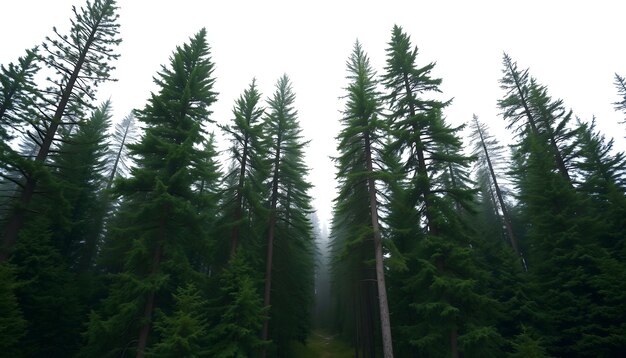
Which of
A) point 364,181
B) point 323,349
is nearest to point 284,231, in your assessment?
point 364,181

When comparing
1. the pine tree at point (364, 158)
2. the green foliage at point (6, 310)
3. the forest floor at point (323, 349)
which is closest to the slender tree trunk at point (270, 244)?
the pine tree at point (364, 158)

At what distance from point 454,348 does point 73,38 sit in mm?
24356

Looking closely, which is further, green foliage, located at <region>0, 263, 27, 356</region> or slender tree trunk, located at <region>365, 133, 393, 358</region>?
slender tree trunk, located at <region>365, 133, 393, 358</region>

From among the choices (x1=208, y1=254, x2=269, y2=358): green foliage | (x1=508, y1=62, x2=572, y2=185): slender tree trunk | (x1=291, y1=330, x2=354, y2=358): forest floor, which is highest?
(x1=508, y1=62, x2=572, y2=185): slender tree trunk

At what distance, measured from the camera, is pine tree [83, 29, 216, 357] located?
1016 cm

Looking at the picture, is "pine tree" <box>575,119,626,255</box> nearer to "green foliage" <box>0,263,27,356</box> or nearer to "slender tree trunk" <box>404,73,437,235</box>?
"slender tree trunk" <box>404,73,437,235</box>

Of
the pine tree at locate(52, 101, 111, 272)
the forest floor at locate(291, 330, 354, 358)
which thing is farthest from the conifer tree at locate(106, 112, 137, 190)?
the forest floor at locate(291, 330, 354, 358)

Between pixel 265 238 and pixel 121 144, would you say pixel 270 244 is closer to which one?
pixel 265 238

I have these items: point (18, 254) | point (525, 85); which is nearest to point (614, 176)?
point (525, 85)

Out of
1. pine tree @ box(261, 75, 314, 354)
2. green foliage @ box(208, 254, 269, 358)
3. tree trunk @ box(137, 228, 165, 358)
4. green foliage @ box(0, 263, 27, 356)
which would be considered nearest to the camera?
green foliage @ box(0, 263, 27, 356)

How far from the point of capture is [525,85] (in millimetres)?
23297

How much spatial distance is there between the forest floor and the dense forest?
7745 millimetres

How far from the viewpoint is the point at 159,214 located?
11938 mm

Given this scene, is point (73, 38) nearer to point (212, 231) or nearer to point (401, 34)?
point (212, 231)
